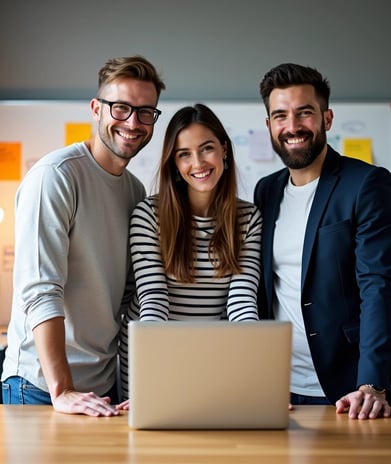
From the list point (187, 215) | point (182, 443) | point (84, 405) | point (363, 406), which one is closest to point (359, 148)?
point (187, 215)

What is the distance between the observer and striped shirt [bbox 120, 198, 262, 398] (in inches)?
91.6

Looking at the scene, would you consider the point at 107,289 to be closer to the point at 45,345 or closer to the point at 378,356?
the point at 45,345

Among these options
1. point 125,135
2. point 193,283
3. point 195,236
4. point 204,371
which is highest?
point 125,135

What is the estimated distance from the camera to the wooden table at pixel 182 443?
1572 millimetres

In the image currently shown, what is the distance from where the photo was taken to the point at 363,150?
13.5 feet

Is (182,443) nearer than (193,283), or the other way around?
(182,443)

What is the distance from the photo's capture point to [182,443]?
167 centimetres

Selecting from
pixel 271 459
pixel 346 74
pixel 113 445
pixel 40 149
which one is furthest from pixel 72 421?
pixel 346 74

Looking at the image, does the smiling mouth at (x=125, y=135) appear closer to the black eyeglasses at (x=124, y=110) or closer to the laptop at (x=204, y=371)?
the black eyeglasses at (x=124, y=110)

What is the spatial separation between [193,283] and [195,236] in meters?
0.16

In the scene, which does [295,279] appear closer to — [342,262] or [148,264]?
[342,262]

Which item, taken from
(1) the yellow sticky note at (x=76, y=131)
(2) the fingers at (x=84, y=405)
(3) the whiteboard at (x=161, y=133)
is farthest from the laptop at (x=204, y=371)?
(1) the yellow sticky note at (x=76, y=131)

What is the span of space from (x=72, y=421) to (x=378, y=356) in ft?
2.91

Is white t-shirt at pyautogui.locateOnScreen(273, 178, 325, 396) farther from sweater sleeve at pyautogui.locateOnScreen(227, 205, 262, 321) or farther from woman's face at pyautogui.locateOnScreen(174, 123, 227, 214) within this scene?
woman's face at pyautogui.locateOnScreen(174, 123, 227, 214)
